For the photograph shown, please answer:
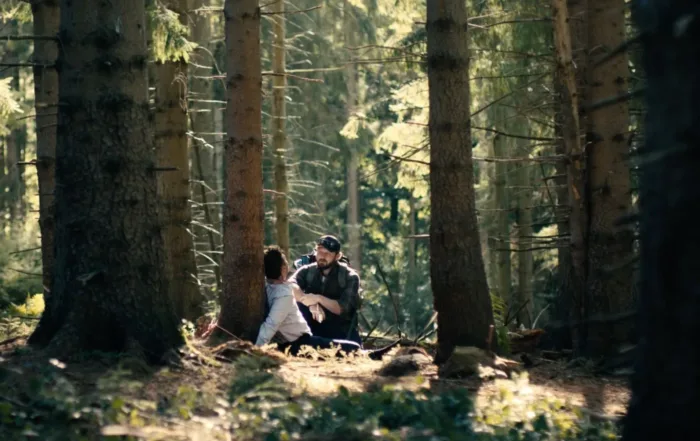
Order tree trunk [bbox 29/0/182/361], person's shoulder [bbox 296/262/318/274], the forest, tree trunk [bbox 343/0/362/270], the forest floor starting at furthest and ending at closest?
tree trunk [bbox 343/0/362/270] < person's shoulder [bbox 296/262/318/274] < tree trunk [bbox 29/0/182/361] < the forest floor < the forest

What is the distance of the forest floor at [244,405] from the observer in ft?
18.9

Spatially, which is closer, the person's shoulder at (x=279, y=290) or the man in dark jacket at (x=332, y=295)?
the person's shoulder at (x=279, y=290)

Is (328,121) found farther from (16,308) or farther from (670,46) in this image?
(670,46)

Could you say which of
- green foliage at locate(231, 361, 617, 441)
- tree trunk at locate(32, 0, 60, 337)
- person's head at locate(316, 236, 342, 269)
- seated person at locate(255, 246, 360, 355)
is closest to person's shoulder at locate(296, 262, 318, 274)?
person's head at locate(316, 236, 342, 269)

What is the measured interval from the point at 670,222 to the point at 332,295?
8.78 metres

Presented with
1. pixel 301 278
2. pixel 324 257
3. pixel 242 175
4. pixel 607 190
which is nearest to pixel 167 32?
pixel 242 175

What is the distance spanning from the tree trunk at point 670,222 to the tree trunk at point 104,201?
4651 millimetres

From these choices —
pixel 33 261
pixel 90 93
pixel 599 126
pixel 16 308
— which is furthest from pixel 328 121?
pixel 90 93

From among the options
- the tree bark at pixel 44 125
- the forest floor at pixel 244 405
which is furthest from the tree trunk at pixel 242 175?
the tree bark at pixel 44 125

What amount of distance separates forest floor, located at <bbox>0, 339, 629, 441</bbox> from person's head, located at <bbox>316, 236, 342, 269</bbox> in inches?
140

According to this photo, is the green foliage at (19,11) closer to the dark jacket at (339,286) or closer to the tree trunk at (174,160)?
the tree trunk at (174,160)

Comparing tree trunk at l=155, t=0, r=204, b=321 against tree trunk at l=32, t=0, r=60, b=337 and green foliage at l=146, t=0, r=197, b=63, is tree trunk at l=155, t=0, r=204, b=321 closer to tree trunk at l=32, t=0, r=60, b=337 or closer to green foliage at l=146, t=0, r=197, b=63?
green foliage at l=146, t=0, r=197, b=63

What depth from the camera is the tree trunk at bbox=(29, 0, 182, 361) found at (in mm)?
7980

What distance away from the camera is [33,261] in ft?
92.5
